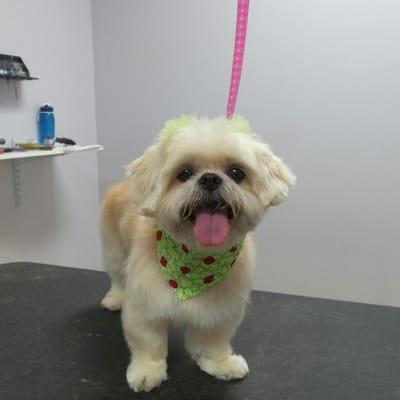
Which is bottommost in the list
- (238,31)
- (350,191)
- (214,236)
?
(350,191)

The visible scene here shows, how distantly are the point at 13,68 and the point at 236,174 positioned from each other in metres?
1.49

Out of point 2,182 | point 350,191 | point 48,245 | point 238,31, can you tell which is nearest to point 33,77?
point 2,182

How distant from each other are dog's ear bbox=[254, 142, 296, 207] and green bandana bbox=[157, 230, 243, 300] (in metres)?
0.14

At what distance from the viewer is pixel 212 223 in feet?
3.00

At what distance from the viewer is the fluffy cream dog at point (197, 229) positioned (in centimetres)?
91

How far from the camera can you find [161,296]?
1035mm

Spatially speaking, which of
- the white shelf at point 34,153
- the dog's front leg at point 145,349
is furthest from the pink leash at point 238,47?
the white shelf at point 34,153

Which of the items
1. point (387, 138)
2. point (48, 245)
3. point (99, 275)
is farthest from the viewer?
point (48, 245)

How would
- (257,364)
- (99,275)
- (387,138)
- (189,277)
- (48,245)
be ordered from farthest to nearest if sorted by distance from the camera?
(48,245) → (387,138) → (99,275) → (257,364) → (189,277)

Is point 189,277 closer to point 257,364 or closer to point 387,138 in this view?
point 257,364

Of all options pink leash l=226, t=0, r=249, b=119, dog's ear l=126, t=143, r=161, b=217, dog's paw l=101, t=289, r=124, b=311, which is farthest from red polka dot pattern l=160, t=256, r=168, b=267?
dog's paw l=101, t=289, r=124, b=311

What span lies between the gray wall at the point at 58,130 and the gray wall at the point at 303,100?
16 centimetres

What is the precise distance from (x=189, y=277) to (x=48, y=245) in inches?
65.8

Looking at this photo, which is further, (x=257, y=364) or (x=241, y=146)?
(x=257, y=364)
